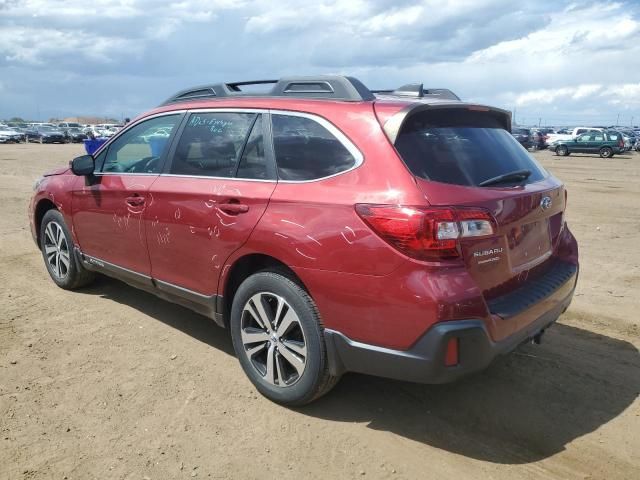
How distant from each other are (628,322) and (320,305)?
3.19 m

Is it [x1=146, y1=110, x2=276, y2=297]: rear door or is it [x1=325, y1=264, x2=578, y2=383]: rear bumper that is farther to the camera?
[x1=146, y1=110, x2=276, y2=297]: rear door

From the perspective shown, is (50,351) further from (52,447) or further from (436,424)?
(436,424)

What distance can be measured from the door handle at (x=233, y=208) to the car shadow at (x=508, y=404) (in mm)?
1271

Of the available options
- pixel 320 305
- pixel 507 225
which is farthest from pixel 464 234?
pixel 320 305

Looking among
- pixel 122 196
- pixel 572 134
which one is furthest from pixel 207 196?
pixel 572 134

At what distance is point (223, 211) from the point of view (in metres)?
3.52

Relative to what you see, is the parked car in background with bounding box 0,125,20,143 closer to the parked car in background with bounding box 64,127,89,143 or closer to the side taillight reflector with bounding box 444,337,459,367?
the parked car in background with bounding box 64,127,89,143

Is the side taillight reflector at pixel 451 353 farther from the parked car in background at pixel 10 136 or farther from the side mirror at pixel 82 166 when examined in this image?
the parked car in background at pixel 10 136

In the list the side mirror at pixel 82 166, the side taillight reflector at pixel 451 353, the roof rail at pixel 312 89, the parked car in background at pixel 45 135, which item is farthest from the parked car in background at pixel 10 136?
the side taillight reflector at pixel 451 353

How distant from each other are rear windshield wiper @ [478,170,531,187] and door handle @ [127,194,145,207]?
8.24 ft

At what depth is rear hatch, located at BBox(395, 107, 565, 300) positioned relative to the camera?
282 centimetres

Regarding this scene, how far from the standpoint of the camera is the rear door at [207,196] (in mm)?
3428

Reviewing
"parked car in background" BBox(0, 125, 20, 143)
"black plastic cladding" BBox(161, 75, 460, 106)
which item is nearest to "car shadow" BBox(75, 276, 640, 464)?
"black plastic cladding" BBox(161, 75, 460, 106)

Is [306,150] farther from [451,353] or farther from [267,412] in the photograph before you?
[267,412]
